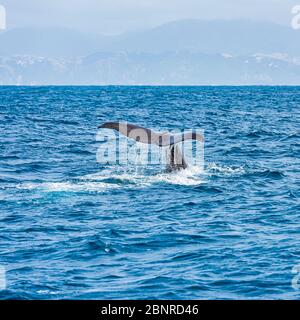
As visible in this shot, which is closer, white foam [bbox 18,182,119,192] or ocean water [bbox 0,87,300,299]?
ocean water [bbox 0,87,300,299]

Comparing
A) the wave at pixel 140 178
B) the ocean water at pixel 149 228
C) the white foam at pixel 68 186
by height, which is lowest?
the ocean water at pixel 149 228

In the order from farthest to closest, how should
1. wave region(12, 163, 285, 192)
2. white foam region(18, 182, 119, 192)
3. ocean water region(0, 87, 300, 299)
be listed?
1. wave region(12, 163, 285, 192)
2. white foam region(18, 182, 119, 192)
3. ocean water region(0, 87, 300, 299)

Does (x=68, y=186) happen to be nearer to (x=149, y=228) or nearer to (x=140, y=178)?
(x=140, y=178)

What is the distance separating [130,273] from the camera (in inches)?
500

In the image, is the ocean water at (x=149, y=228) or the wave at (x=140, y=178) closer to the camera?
the ocean water at (x=149, y=228)

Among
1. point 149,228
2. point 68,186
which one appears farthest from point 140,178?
point 149,228

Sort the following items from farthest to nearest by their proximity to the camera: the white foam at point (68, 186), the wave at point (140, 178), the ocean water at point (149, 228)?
the wave at point (140, 178) < the white foam at point (68, 186) < the ocean water at point (149, 228)

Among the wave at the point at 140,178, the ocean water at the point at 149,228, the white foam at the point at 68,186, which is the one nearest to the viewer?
the ocean water at the point at 149,228

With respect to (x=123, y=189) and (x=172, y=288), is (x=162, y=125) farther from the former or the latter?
(x=172, y=288)

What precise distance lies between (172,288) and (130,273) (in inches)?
43.8

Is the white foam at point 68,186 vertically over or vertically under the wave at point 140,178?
under

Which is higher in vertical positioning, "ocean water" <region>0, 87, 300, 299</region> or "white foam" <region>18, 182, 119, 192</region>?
"white foam" <region>18, 182, 119, 192</region>

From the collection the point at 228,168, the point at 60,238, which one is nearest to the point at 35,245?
the point at 60,238
